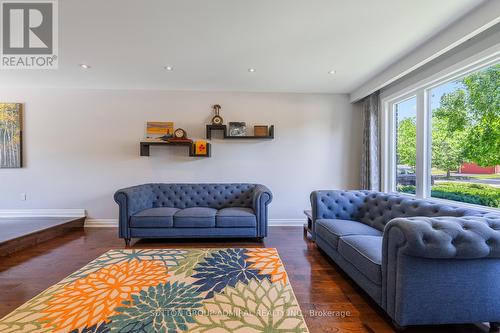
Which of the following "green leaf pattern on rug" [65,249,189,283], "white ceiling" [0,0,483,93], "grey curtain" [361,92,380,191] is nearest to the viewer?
"white ceiling" [0,0,483,93]

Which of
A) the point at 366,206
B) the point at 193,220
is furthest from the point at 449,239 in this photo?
the point at 193,220

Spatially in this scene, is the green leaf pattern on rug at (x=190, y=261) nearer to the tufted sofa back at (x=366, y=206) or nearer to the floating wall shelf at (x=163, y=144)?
the tufted sofa back at (x=366, y=206)

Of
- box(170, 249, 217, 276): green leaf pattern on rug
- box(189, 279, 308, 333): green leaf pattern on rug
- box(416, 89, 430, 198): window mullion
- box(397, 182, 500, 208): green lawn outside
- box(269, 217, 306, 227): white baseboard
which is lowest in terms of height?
box(189, 279, 308, 333): green leaf pattern on rug

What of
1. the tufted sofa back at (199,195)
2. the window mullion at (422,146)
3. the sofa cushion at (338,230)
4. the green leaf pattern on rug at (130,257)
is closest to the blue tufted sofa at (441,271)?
the sofa cushion at (338,230)

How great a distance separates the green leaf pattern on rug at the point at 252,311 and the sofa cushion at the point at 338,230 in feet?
2.43

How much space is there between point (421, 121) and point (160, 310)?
371 centimetres

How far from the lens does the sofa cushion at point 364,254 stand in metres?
1.64

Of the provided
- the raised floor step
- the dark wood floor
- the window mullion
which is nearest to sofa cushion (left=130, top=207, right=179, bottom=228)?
the dark wood floor

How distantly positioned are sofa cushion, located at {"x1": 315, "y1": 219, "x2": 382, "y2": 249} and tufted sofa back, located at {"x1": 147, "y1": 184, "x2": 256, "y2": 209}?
56.0 inches

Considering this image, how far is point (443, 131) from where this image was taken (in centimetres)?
266

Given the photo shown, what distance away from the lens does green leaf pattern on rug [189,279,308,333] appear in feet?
4.90

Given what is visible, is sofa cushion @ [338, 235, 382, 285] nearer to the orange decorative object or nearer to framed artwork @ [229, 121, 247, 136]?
framed artwork @ [229, 121, 247, 136]

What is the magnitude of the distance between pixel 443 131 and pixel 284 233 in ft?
8.57

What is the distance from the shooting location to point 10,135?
3.83 metres
